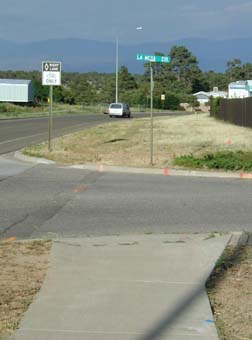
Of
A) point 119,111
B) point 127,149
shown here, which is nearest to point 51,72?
point 127,149

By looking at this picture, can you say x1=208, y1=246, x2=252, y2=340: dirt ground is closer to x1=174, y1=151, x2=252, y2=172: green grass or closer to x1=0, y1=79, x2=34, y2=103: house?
x1=174, y1=151, x2=252, y2=172: green grass

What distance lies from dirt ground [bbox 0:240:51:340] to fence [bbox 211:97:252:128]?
28.8 metres

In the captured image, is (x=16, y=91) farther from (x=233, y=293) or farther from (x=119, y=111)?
(x=233, y=293)

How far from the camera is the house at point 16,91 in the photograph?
87.6 meters

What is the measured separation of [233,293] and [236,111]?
3515 centimetres

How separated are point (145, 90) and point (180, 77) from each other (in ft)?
122

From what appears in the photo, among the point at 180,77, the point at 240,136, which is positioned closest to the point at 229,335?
the point at 240,136

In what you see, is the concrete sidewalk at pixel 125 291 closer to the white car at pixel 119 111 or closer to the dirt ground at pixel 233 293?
the dirt ground at pixel 233 293

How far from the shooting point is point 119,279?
588 cm

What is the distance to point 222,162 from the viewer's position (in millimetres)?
15828

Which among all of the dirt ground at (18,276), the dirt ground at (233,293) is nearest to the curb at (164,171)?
the dirt ground at (233,293)

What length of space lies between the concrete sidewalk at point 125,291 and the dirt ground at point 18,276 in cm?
9

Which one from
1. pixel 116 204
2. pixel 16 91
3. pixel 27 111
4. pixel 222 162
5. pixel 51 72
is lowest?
pixel 116 204

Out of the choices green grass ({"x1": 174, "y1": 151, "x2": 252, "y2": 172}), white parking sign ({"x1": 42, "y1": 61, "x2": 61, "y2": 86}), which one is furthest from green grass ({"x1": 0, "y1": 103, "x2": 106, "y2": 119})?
green grass ({"x1": 174, "y1": 151, "x2": 252, "y2": 172})
